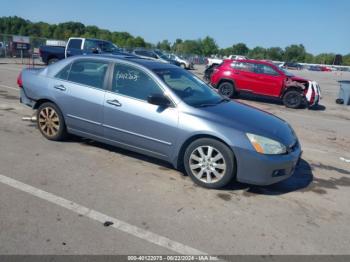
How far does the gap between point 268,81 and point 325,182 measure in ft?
31.1

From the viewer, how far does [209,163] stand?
4.55m

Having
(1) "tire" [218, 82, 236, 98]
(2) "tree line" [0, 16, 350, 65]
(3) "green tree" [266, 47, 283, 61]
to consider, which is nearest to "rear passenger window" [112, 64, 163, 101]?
(1) "tire" [218, 82, 236, 98]

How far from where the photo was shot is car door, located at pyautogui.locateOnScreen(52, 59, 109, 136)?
17.6ft

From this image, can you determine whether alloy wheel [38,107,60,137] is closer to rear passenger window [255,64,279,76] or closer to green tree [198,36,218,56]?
rear passenger window [255,64,279,76]

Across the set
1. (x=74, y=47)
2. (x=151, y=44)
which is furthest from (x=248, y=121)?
(x=151, y=44)

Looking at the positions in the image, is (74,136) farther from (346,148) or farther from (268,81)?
(268,81)

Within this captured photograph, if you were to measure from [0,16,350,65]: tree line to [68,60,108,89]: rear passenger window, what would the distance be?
91.1 meters

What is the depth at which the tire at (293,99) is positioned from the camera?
13.8 meters

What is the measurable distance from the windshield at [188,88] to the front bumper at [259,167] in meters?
1.05

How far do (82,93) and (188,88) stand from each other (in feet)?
5.35

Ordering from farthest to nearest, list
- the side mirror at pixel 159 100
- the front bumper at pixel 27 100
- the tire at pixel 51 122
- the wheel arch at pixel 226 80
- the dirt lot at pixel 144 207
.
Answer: the wheel arch at pixel 226 80, the front bumper at pixel 27 100, the tire at pixel 51 122, the side mirror at pixel 159 100, the dirt lot at pixel 144 207

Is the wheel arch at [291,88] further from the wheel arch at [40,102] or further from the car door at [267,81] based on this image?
the wheel arch at [40,102]

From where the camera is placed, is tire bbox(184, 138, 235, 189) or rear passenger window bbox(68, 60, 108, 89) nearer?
tire bbox(184, 138, 235, 189)

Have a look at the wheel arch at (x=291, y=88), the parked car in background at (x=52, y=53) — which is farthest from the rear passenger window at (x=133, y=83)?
the parked car in background at (x=52, y=53)
